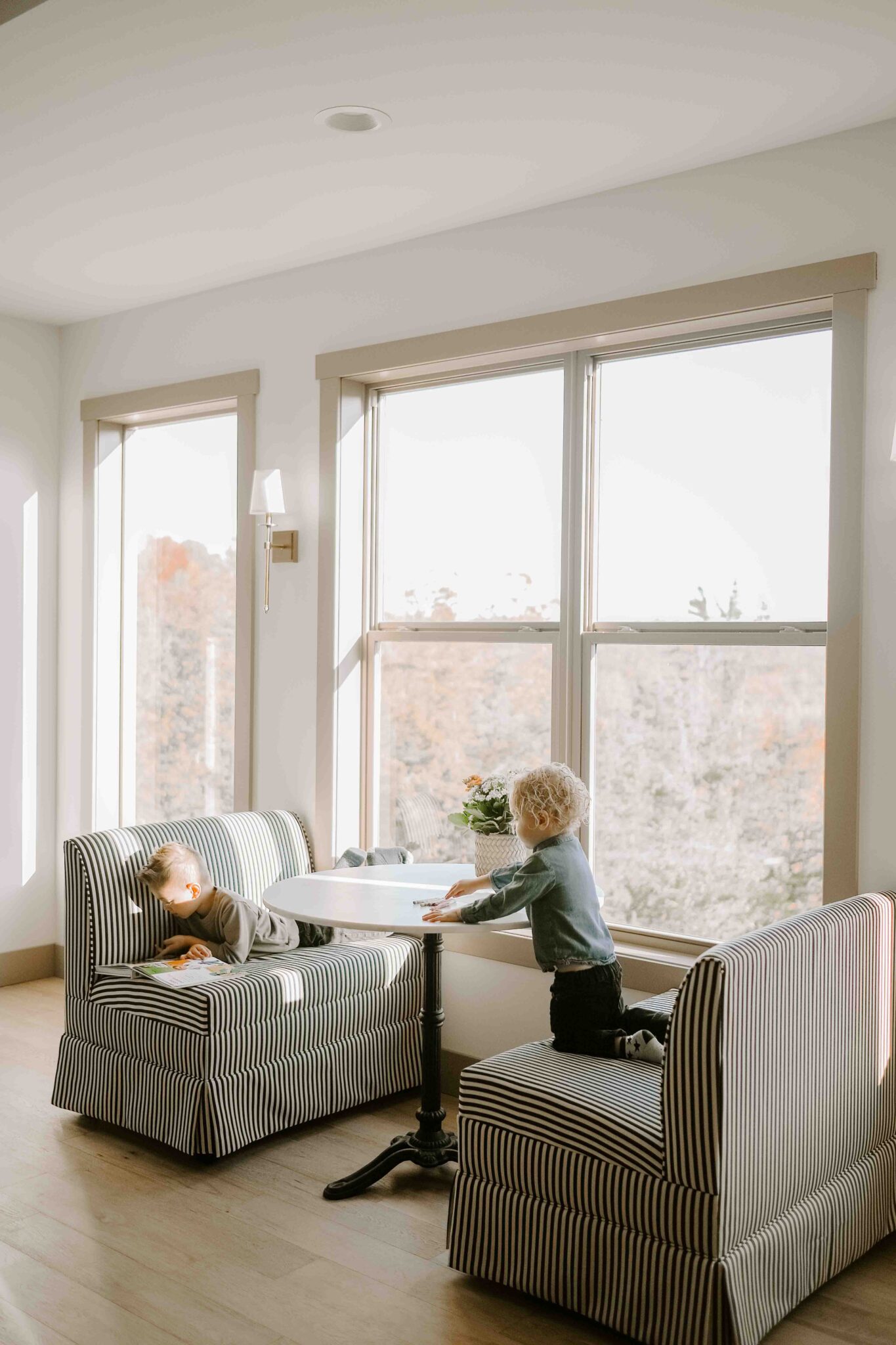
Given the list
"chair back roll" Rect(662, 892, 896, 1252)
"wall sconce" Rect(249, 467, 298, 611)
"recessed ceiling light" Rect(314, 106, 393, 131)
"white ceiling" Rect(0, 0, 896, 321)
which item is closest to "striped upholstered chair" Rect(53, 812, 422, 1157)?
"wall sconce" Rect(249, 467, 298, 611)

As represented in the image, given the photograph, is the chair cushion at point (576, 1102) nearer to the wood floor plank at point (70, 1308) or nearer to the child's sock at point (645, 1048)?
the child's sock at point (645, 1048)

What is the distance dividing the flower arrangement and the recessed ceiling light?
5.88 ft

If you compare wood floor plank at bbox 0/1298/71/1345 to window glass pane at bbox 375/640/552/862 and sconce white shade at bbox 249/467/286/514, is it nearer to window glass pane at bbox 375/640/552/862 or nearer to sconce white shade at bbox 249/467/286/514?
window glass pane at bbox 375/640/552/862

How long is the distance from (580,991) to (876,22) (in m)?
2.20

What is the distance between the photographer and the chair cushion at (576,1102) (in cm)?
240

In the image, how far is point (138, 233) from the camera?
391 cm

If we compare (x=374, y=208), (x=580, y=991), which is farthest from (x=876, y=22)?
(x=580, y=991)

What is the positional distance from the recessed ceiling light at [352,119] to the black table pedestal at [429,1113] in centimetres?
208

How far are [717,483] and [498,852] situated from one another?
1.24 m

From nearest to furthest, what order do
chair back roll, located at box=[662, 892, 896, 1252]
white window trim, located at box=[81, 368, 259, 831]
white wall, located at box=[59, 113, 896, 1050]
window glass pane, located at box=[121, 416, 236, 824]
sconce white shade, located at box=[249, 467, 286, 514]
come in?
chair back roll, located at box=[662, 892, 896, 1252]
white wall, located at box=[59, 113, 896, 1050]
sconce white shade, located at box=[249, 467, 286, 514]
white window trim, located at box=[81, 368, 259, 831]
window glass pane, located at box=[121, 416, 236, 824]

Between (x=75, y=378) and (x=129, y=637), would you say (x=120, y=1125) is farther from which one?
(x=75, y=378)

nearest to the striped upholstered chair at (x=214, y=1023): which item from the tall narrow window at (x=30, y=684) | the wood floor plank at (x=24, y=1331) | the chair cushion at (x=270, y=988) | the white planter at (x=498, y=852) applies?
the chair cushion at (x=270, y=988)

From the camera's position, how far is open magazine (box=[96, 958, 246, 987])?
3.36 metres

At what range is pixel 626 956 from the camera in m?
3.42
